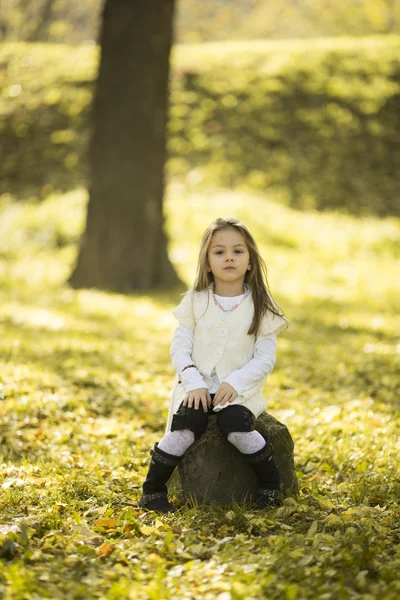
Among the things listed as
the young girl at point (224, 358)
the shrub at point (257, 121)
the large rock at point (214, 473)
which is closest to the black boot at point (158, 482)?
the young girl at point (224, 358)

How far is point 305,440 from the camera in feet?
17.0

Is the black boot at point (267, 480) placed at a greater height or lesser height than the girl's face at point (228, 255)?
lesser

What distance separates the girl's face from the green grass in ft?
4.29

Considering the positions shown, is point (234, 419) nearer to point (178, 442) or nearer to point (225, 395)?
point (225, 395)

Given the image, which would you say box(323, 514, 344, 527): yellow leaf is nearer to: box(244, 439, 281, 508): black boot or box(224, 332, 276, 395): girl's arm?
box(244, 439, 281, 508): black boot

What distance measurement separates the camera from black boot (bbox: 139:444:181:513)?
3801mm

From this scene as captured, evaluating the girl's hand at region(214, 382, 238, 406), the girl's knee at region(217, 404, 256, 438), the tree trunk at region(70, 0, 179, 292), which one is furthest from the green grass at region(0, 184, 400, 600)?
the tree trunk at region(70, 0, 179, 292)

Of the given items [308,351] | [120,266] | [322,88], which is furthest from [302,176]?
[308,351]

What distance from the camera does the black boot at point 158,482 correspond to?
3801 millimetres

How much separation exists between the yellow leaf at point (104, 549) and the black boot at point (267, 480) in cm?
90

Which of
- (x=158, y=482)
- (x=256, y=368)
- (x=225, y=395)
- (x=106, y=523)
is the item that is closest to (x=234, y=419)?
(x=225, y=395)

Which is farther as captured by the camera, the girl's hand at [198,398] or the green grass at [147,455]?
the girl's hand at [198,398]

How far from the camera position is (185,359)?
155 inches

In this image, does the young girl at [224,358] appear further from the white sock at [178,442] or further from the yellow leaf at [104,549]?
the yellow leaf at [104,549]
